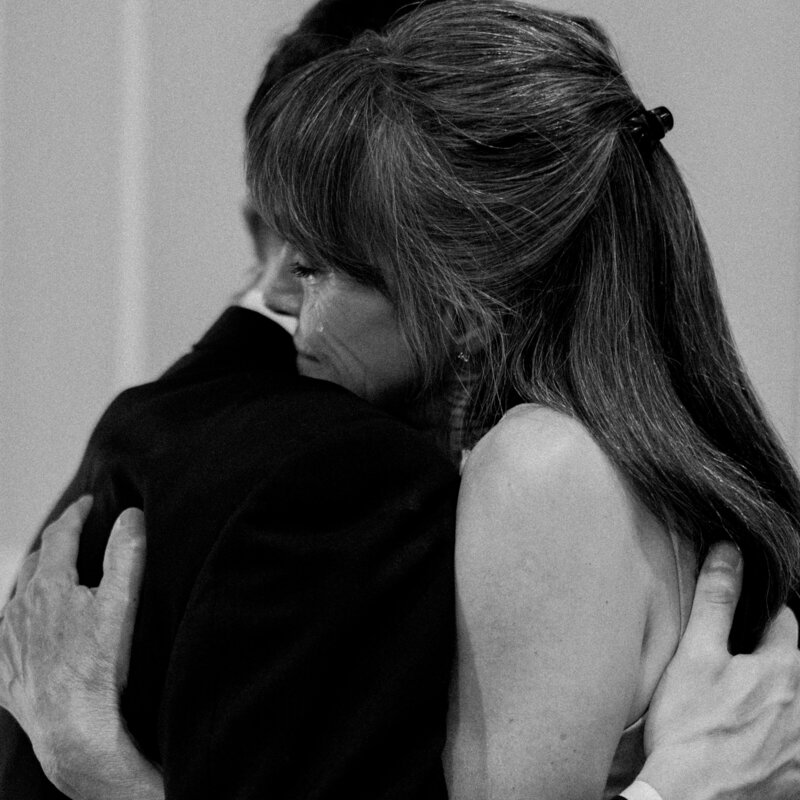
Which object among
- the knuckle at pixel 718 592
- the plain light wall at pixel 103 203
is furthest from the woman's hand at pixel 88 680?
the plain light wall at pixel 103 203

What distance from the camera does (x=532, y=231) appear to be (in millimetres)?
1188

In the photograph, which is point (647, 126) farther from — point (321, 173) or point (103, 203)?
point (103, 203)

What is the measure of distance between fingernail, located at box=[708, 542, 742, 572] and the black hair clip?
0.41 metres

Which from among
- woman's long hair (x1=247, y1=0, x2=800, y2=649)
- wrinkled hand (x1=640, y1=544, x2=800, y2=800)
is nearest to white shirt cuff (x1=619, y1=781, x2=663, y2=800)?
wrinkled hand (x1=640, y1=544, x2=800, y2=800)

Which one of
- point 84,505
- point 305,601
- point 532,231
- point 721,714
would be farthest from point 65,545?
point 721,714

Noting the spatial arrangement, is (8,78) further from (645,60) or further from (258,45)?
(645,60)

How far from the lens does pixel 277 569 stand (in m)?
1.06

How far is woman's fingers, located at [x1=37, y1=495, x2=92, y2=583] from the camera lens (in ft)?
4.24

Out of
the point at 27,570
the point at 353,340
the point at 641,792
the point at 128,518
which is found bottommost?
the point at 641,792

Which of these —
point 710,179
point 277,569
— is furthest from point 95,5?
point 277,569

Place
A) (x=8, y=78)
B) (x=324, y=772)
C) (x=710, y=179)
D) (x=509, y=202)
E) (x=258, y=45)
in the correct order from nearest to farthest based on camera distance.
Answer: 1. (x=324, y=772)
2. (x=509, y=202)
3. (x=710, y=179)
4. (x=258, y=45)
5. (x=8, y=78)

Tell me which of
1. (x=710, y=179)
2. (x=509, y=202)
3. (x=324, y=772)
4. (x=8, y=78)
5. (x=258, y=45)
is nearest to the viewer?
(x=324, y=772)

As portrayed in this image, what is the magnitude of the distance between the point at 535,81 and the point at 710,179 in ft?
3.50

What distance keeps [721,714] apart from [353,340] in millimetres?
520
